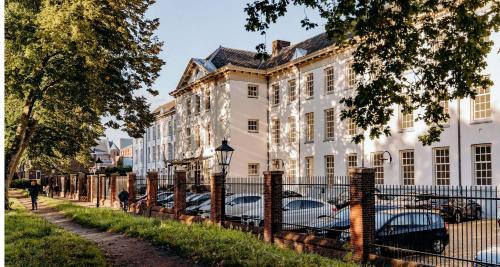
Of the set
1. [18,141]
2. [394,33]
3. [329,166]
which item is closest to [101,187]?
[18,141]

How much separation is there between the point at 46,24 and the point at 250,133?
2657 centimetres

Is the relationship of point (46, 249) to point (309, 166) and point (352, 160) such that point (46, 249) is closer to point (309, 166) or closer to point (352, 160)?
point (352, 160)

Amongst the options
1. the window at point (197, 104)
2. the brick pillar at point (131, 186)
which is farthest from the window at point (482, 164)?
the window at point (197, 104)

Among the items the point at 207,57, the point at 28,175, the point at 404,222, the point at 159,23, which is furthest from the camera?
the point at 28,175

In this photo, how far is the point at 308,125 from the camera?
38.5m

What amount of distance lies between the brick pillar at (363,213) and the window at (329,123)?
80.0ft

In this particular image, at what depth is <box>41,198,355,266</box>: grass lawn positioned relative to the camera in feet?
34.2

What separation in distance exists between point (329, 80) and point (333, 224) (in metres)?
23.6

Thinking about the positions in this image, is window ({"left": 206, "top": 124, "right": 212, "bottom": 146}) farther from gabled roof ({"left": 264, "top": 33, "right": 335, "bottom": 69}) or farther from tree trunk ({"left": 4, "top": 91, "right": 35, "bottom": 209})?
tree trunk ({"left": 4, "top": 91, "right": 35, "bottom": 209})

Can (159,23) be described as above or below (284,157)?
above

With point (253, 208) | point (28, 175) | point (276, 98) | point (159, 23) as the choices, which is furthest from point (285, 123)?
point (28, 175)

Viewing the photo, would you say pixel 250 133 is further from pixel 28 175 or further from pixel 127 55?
pixel 28 175

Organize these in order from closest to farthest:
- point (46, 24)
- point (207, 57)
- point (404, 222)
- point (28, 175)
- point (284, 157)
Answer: point (404, 222), point (46, 24), point (284, 157), point (207, 57), point (28, 175)

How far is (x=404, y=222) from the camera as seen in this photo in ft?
38.1
